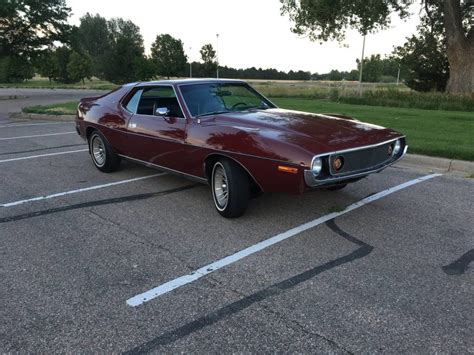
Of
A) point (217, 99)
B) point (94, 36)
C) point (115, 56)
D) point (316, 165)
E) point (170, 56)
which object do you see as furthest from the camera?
point (94, 36)

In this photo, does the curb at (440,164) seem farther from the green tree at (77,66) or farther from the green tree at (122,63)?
the green tree at (77,66)

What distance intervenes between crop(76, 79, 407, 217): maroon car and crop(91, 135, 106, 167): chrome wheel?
0.24 m

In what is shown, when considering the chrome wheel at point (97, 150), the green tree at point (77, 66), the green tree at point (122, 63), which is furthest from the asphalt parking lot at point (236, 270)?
the green tree at point (77, 66)

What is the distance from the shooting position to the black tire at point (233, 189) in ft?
14.5

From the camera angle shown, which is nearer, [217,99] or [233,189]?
[233,189]

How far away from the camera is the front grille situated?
4154 millimetres

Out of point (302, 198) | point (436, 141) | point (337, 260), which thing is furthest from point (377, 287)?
point (436, 141)

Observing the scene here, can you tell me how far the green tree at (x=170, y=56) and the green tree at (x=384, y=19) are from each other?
46.5m

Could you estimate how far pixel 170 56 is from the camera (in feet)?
223

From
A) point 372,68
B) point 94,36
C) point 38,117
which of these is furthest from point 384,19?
point 94,36

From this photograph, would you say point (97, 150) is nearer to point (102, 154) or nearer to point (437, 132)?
point (102, 154)

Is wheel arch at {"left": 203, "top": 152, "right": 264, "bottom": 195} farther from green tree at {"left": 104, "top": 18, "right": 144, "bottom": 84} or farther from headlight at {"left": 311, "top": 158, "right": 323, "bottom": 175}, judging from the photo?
green tree at {"left": 104, "top": 18, "right": 144, "bottom": 84}

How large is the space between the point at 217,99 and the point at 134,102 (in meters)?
1.48

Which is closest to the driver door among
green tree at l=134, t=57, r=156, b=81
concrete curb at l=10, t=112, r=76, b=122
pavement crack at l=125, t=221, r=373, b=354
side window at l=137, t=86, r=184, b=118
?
side window at l=137, t=86, r=184, b=118
